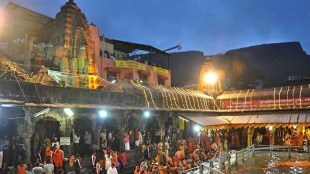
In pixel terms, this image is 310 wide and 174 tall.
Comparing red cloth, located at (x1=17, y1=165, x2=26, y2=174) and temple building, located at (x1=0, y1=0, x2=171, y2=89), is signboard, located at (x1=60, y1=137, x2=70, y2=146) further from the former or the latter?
temple building, located at (x1=0, y1=0, x2=171, y2=89)

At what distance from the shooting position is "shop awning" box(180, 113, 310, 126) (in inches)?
1083

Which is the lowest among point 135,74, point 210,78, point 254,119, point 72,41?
point 254,119

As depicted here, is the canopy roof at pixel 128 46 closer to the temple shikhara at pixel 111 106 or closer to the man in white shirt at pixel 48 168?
the temple shikhara at pixel 111 106

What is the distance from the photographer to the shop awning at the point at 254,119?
90.3ft

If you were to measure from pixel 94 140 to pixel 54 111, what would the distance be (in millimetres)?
3361

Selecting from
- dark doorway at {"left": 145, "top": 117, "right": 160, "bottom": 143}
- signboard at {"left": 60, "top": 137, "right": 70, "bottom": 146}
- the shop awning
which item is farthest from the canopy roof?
signboard at {"left": 60, "top": 137, "right": 70, "bottom": 146}

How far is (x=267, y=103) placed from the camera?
107 feet

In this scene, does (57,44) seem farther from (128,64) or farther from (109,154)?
(109,154)

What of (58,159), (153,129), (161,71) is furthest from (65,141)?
(161,71)

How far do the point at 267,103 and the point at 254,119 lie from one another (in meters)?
3.16

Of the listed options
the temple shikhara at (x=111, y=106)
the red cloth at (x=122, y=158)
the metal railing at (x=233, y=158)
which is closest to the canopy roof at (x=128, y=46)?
the temple shikhara at (x=111, y=106)

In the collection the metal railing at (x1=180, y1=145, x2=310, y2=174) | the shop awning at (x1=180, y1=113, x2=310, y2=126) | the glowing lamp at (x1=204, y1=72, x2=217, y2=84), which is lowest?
the metal railing at (x1=180, y1=145, x2=310, y2=174)

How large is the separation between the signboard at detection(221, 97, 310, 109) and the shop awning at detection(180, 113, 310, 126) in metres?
1.54

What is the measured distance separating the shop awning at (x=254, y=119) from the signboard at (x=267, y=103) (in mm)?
1539
